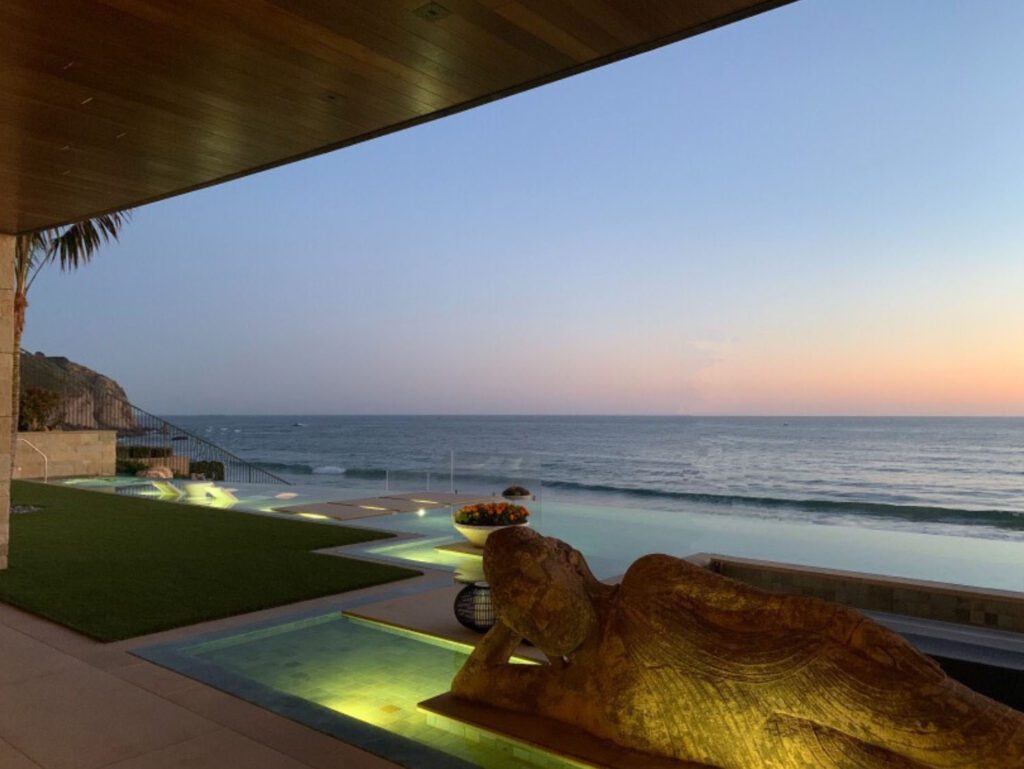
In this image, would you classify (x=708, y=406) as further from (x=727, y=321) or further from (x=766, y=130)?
(x=766, y=130)

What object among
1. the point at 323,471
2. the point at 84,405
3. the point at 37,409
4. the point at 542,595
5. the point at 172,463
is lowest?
the point at 323,471

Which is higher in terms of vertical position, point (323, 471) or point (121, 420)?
point (121, 420)

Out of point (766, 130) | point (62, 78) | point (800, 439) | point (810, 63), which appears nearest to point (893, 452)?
point (800, 439)

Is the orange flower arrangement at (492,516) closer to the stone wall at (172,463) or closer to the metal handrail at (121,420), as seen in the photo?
the metal handrail at (121,420)

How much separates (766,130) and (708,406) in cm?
1899

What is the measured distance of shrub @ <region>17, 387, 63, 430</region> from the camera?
50.3 feet

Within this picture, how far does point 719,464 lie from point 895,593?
30998mm

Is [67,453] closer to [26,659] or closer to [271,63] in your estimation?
[26,659]

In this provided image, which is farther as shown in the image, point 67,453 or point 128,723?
point 67,453

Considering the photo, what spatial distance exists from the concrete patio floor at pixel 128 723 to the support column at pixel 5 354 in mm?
2337

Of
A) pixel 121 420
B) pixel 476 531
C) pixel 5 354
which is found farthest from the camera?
pixel 121 420

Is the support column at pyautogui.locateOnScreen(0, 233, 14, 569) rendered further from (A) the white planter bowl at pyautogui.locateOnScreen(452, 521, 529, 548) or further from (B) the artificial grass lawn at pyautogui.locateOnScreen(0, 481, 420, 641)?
(A) the white planter bowl at pyautogui.locateOnScreen(452, 521, 529, 548)

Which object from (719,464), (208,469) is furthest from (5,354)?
(719,464)

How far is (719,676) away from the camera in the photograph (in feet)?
7.57
